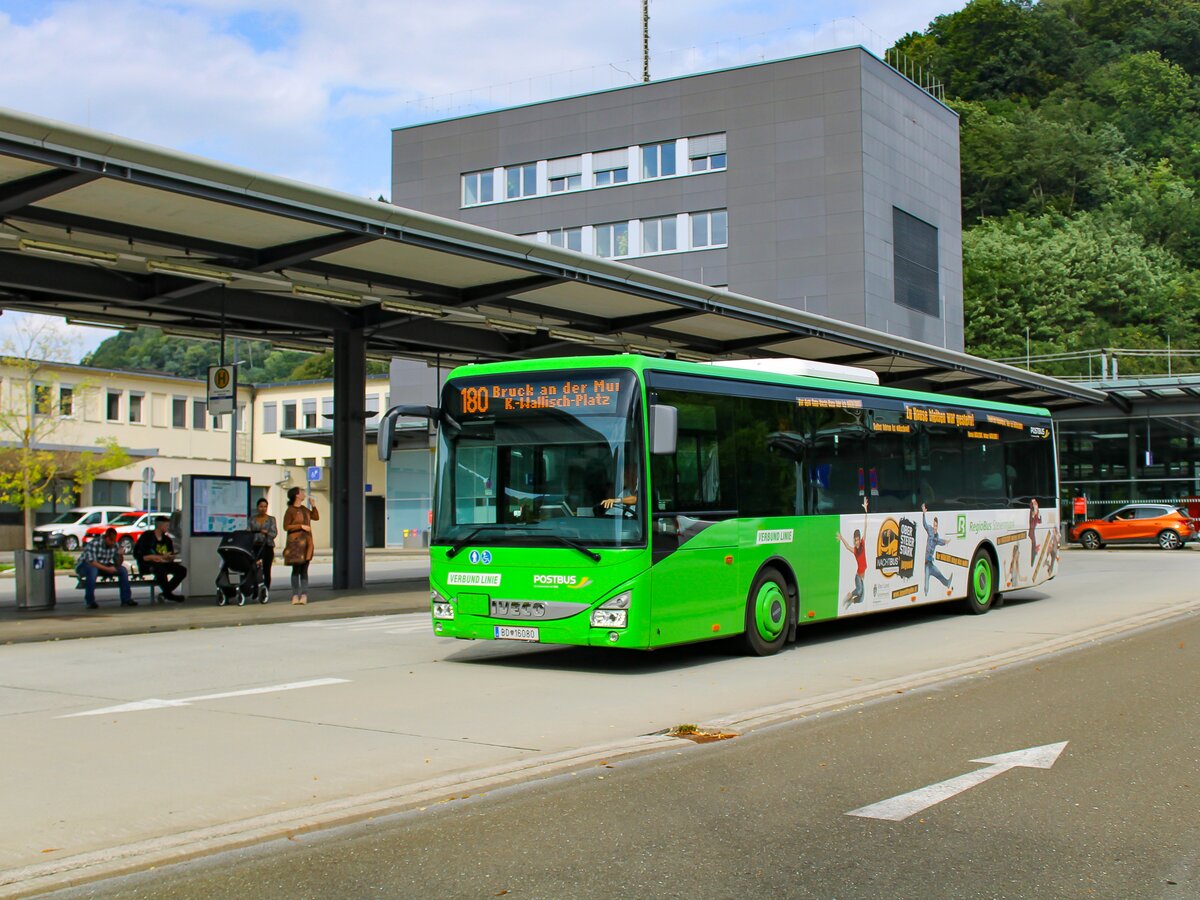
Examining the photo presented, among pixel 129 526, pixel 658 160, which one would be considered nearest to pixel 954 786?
pixel 129 526

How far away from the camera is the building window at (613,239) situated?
6269 centimetres

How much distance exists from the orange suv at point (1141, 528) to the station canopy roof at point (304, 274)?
1802 cm

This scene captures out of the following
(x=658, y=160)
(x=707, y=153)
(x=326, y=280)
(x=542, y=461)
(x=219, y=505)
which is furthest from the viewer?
(x=658, y=160)

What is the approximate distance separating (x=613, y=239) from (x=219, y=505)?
1743 inches

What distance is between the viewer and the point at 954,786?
7004mm

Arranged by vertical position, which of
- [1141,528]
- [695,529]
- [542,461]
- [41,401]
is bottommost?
[1141,528]

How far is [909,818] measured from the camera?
20.6 ft

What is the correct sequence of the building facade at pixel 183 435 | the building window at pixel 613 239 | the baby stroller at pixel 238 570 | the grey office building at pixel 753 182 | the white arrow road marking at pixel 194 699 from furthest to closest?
the building window at pixel 613 239, the grey office building at pixel 753 182, the building facade at pixel 183 435, the baby stroller at pixel 238 570, the white arrow road marking at pixel 194 699

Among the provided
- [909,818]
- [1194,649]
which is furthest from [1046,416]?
[909,818]

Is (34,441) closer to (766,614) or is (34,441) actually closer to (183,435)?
(183,435)

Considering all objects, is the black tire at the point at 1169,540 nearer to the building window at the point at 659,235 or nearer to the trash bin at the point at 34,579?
the building window at the point at 659,235

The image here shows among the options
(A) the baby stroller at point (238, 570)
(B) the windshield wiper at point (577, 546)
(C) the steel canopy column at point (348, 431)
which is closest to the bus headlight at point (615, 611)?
(B) the windshield wiper at point (577, 546)

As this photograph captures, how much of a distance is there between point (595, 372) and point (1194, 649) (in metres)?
7.27

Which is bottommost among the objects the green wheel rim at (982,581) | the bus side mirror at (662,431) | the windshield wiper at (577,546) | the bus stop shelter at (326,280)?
the green wheel rim at (982,581)
